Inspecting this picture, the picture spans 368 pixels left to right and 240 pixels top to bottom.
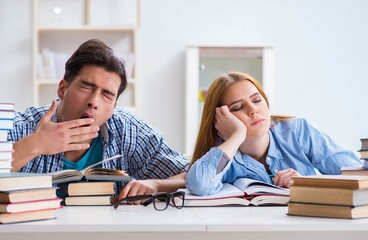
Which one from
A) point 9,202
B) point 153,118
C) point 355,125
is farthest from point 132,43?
point 9,202

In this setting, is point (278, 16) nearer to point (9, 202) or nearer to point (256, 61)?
point (256, 61)

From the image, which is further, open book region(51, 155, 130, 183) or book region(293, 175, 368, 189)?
open book region(51, 155, 130, 183)

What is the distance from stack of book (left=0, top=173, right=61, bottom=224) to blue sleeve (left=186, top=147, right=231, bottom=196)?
0.55 metres

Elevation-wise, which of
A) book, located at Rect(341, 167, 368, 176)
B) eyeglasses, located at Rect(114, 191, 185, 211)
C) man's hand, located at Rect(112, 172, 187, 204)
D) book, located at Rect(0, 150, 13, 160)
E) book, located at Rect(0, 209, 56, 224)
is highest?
book, located at Rect(0, 150, 13, 160)

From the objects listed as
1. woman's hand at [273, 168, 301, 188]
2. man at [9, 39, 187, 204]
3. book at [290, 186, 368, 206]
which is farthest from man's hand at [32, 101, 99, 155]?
book at [290, 186, 368, 206]

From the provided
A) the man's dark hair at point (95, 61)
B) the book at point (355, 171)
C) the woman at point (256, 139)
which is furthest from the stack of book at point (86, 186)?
the book at point (355, 171)

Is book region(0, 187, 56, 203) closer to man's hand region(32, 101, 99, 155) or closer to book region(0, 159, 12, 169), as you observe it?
book region(0, 159, 12, 169)

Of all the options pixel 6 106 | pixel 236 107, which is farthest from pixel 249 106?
pixel 6 106

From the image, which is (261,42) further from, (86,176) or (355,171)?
(86,176)

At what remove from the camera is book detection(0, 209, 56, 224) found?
164 centimetres

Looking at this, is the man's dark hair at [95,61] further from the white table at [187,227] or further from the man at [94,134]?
the white table at [187,227]

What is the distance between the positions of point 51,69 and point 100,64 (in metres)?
3.15

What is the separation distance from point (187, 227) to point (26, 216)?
0.39 metres

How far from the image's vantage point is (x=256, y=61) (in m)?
5.72
